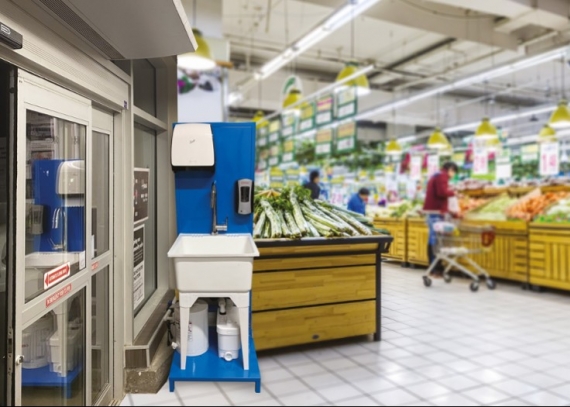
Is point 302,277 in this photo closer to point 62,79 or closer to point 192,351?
point 192,351

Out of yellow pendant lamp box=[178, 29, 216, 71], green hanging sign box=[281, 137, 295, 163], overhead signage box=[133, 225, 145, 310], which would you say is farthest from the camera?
green hanging sign box=[281, 137, 295, 163]

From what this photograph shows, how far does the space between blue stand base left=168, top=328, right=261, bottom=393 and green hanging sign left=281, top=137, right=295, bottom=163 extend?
8890 mm

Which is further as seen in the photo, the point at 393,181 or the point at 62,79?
the point at 393,181

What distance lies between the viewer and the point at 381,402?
3.37 ft

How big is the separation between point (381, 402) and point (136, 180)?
162cm

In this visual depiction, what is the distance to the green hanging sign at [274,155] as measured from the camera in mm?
10348

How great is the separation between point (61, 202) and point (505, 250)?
4901 mm

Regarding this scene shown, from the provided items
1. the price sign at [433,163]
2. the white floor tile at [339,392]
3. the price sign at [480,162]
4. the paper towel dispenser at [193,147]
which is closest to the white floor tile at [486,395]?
the white floor tile at [339,392]

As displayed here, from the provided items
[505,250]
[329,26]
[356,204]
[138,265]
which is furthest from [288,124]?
[356,204]

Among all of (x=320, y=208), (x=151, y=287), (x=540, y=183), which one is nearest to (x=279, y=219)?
(x=320, y=208)

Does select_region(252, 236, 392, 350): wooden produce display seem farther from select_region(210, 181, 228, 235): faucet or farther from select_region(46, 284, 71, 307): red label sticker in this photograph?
select_region(46, 284, 71, 307): red label sticker

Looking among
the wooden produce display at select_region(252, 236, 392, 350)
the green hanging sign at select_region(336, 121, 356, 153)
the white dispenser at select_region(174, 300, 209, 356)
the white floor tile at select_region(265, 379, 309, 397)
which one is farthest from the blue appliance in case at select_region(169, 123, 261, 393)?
the green hanging sign at select_region(336, 121, 356, 153)

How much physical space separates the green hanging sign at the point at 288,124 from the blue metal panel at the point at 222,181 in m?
6.80

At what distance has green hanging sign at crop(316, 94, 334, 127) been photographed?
6781mm
